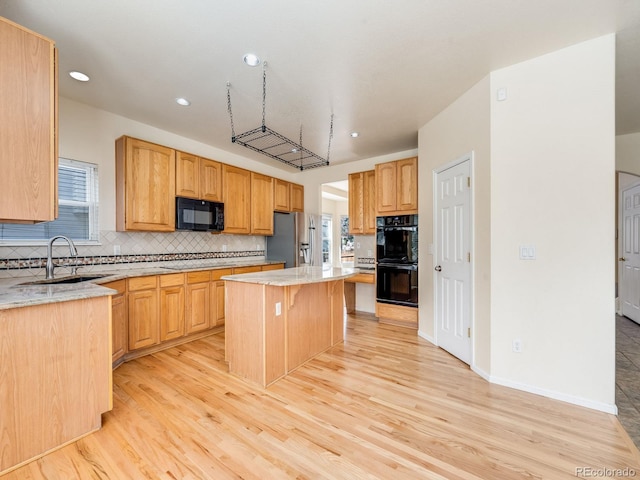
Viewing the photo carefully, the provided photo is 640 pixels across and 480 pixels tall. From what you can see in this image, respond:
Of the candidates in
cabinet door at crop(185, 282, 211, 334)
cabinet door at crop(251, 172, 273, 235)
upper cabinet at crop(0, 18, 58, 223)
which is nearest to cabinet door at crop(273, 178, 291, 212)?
cabinet door at crop(251, 172, 273, 235)

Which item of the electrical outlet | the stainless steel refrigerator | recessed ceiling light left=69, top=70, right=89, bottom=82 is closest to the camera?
the electrical outlet

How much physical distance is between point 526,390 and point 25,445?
3.47 meters

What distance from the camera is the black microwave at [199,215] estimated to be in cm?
359

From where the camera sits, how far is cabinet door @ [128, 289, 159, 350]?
2941 mm

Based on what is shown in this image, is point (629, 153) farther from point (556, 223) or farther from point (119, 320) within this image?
point (119, 320)

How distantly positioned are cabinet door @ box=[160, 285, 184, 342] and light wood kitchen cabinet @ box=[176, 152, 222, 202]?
1239 millimetres

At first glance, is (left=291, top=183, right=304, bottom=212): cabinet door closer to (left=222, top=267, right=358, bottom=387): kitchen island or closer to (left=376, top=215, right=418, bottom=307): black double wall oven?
(left=376, top=215, right=418, bottom=307): black double wall oven

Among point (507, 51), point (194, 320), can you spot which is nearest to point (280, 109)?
point (507, 51)

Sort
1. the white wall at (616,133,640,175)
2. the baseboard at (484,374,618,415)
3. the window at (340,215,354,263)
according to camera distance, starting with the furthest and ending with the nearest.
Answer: the window at (340,215,354,263)
the white wall at (616,133,640,175)
the baseboard at (484,374,618,415)

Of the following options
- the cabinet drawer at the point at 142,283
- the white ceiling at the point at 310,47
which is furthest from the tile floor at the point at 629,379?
the cabinet drawer at the point at 142,283

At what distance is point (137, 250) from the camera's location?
3516 mm

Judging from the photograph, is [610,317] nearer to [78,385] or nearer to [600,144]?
[600,144]

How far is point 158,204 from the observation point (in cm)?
342

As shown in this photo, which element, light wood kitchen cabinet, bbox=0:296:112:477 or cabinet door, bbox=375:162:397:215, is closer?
light wood kitchen cabinet, bbox=0:296:112:477
